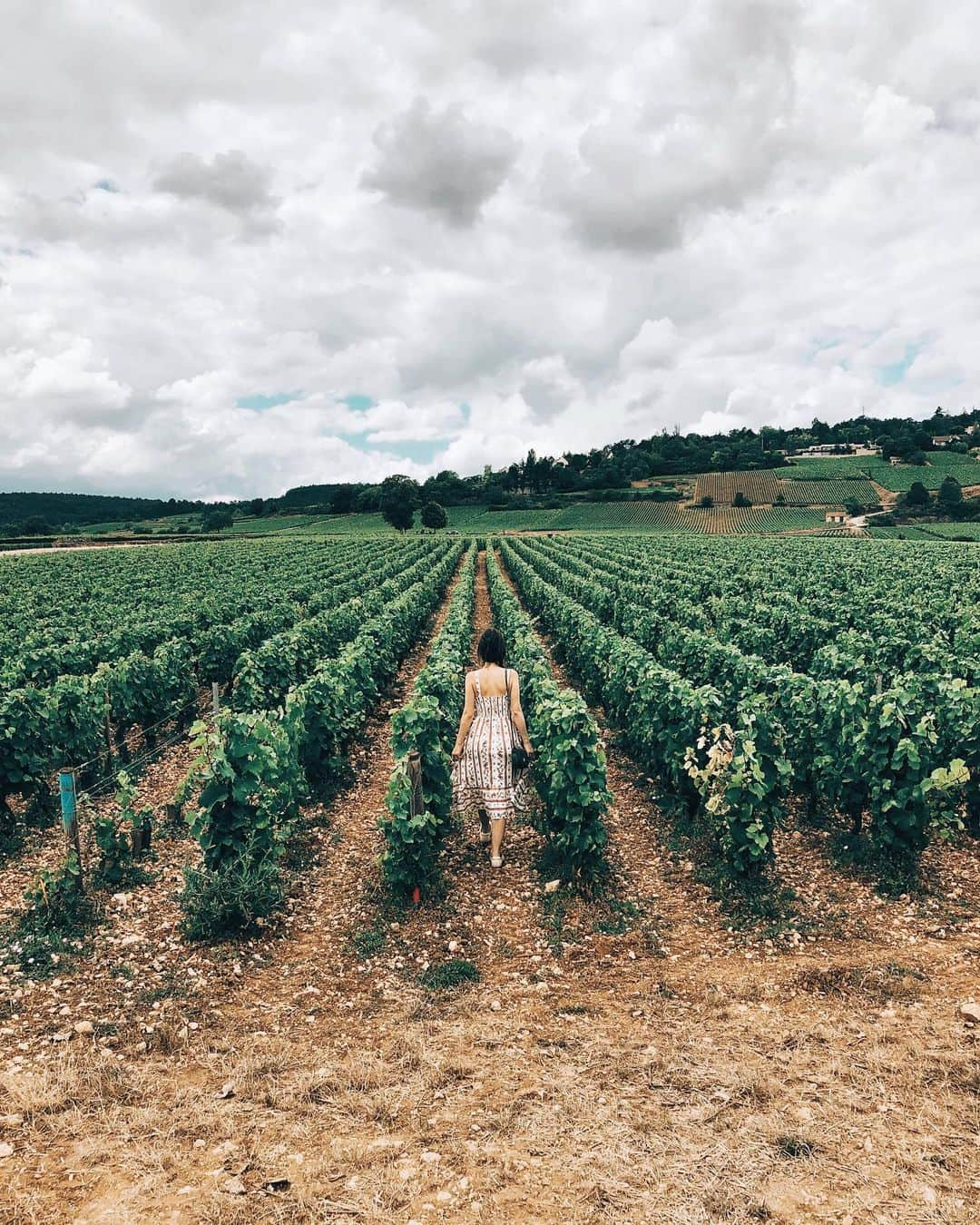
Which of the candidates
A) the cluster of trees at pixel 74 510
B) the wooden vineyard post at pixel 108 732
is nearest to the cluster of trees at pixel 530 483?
the cluster of trees at pixel 74 510

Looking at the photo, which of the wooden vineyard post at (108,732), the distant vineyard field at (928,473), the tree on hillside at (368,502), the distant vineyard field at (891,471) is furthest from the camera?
the tree on hillside at (368,502)

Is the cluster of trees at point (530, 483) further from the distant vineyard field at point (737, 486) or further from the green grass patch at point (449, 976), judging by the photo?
the green grass patch at point (449, 976)

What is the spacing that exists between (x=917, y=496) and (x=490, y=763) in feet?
374

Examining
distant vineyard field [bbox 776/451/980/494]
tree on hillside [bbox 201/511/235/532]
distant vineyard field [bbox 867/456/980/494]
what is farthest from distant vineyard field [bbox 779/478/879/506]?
tree on hillside [bbox 201/511/235/532]

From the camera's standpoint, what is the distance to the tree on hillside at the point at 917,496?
329ft

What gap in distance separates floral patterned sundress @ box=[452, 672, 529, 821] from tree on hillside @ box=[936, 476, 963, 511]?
360ft

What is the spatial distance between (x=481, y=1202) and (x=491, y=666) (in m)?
4.86

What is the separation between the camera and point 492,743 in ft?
25.7

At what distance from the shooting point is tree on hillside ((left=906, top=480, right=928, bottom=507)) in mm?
100312

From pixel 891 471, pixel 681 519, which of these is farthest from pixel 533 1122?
pixel 891 471

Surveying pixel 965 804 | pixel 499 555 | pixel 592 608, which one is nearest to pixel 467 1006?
pixel 965 804

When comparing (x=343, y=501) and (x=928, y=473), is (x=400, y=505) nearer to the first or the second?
(x=343, y=501)

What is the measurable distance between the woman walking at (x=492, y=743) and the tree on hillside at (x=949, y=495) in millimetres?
109834

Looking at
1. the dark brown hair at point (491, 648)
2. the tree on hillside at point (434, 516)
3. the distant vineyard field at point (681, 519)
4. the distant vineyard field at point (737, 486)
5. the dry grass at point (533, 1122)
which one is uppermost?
the distant vineyard field at point (737, 486)
